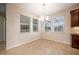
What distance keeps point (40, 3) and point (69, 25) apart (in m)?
0.85

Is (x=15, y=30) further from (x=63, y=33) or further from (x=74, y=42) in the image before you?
(x=74, y=42)

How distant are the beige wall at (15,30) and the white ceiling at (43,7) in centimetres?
12

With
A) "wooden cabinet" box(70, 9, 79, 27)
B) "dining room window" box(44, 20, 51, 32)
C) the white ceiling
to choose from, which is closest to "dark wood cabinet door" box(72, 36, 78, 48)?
"wooden cabinet" box(70, 9, 79, 27)

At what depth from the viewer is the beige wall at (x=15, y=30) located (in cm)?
218

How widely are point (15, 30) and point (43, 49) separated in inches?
31.4

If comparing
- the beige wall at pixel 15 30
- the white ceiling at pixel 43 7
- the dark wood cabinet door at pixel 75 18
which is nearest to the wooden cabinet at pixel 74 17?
the dark wood cabinet door at pixel 75 18

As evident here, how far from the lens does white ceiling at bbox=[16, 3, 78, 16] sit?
220 centimetres

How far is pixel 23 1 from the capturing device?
85.3 inches

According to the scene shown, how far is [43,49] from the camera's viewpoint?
224 centimetres

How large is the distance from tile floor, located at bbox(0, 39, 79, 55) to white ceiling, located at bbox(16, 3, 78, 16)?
0.68 metres

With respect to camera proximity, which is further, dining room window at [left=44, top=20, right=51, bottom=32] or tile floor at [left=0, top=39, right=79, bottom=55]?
dining room window at [left=44, top=20, right=51, bottom=32]

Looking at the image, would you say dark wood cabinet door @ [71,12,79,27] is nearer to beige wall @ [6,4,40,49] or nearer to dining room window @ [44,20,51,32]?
dining room window @ [44,20,51,32]

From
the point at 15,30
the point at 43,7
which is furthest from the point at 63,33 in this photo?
the point at 15,30
